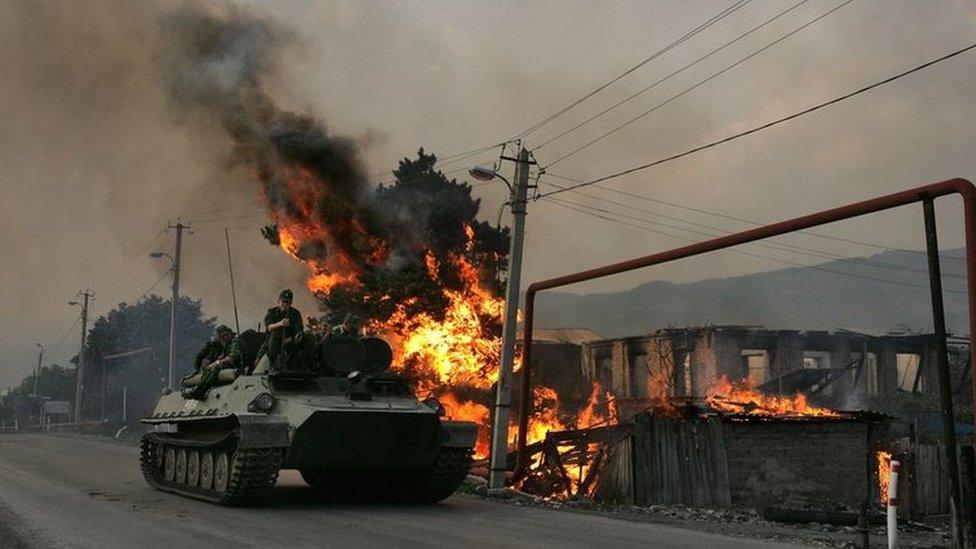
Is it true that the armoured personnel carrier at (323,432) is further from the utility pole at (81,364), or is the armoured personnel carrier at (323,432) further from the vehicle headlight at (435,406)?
the utility pole at (81,364)

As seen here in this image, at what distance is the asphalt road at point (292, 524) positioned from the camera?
351 inches

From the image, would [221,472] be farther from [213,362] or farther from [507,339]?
[507,339]

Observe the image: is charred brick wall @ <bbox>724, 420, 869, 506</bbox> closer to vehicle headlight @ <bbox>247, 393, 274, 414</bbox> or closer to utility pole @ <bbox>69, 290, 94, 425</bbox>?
vehicle headlight @ <bbox>247, 393, 274, 414</bbox>

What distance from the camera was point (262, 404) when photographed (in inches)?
481

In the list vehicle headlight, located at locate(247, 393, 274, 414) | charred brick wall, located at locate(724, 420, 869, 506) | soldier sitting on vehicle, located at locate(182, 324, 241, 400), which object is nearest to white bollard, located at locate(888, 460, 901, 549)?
charred brick wall, located at locate(724, 420, 869, 506)

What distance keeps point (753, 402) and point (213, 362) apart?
475 inches

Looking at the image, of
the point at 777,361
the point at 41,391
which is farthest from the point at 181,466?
the point at 41,391

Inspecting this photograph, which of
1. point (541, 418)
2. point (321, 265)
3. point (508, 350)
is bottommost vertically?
point (541, 418)

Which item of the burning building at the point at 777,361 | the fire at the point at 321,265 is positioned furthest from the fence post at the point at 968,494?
the burning building at the point at 777,361

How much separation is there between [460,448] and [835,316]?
167445 mm

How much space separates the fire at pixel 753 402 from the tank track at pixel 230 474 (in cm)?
903

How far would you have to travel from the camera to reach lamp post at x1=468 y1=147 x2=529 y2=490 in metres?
16.2

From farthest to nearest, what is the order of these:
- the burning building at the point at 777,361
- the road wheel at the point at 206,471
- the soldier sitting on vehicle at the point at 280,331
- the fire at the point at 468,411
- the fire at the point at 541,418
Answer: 1. the burning building at the point at 777,361
2. the fire at the point at 468,411
3. the fire at the point at 541,418
4. the soldier sitting on vehicle at the point at 280,331
5. the road wheel at the point at 206,471

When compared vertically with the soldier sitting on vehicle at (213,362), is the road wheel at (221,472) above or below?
below
